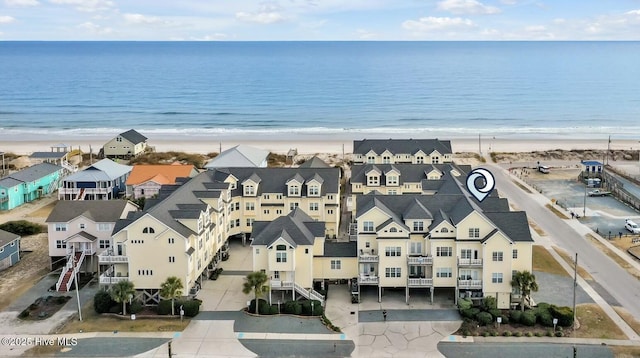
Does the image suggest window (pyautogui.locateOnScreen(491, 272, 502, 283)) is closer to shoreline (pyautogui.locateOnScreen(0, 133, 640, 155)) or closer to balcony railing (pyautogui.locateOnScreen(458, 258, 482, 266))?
balcony railing (pyautogui.locateOnScreen(458, 258, 482, 266))

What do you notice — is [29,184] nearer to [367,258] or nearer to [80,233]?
[80,233]

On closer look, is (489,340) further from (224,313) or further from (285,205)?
(285,205)

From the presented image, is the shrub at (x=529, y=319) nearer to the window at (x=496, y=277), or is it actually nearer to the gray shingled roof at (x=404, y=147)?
the window at (x=496, y=277)

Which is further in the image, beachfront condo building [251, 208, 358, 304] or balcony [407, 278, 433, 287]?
balcony [407, 278, 433, 287]

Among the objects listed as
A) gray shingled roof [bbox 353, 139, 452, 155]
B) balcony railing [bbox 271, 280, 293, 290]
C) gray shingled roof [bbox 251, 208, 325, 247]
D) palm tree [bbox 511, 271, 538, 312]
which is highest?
gray shingled roof [bbox 353, 139, 452, 155]

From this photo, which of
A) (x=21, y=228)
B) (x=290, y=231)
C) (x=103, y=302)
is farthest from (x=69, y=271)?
(x=290, y=231)

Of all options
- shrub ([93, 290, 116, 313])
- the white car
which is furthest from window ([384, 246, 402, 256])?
the white car
